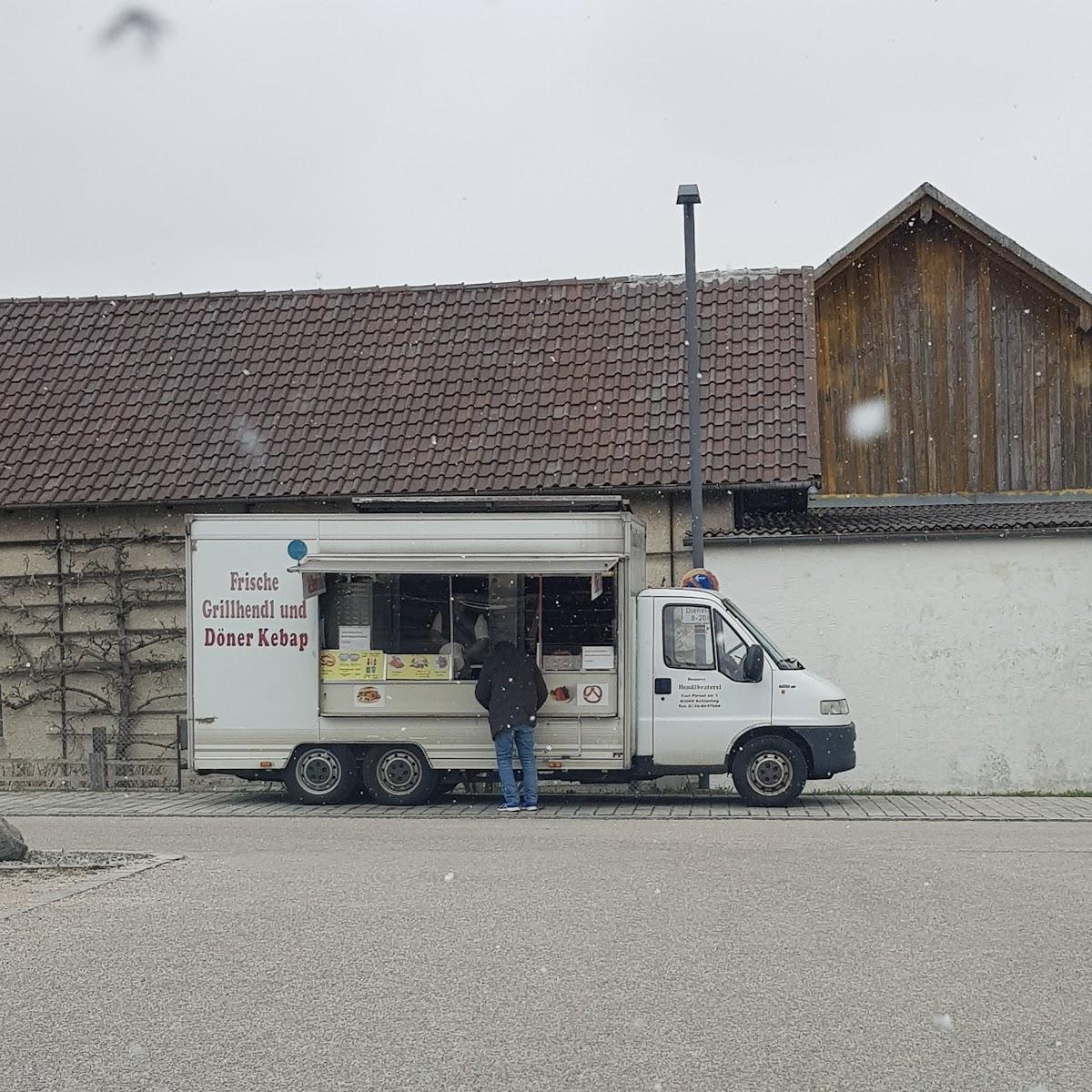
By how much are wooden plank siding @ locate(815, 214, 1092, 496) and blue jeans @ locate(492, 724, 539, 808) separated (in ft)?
30.1

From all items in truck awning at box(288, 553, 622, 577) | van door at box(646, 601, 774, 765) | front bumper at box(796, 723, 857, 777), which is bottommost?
front bumper at box(796, 723, 857, 777)

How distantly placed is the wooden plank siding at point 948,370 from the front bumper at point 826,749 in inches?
307

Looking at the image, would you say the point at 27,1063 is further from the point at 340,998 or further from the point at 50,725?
the point at 50,725

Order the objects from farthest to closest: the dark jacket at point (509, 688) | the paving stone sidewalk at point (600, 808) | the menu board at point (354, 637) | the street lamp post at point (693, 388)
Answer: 1. the street lamp post at point (693, 388)
2. the menu board at point (354, 637)
3. the dark jacket at point (509, 688)
4. the paving stone sidewalk at point (600, 808)

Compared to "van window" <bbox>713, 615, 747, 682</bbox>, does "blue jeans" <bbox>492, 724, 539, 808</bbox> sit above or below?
below

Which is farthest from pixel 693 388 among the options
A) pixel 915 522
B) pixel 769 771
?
pixel 769 771

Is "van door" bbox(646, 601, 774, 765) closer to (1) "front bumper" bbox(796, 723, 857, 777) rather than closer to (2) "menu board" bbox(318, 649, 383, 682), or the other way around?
(1) "front bumper" bbox(796, 723, 857, 777)

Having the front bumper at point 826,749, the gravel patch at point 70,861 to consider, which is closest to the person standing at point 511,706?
the front bumper at point 826,749

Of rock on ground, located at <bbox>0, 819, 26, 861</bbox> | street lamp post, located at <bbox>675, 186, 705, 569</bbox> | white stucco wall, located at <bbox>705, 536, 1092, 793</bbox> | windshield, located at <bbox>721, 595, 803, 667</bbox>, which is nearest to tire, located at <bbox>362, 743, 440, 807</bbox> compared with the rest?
windshield, located at <bbox>721, 595, 803, 667</bbox>

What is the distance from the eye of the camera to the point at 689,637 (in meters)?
18.0

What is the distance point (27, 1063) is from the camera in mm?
6434

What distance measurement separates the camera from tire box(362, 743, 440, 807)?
59.1ft

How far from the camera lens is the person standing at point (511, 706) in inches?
672

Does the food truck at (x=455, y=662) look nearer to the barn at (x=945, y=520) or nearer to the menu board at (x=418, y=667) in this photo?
the menu board at (x=418, y=667)
